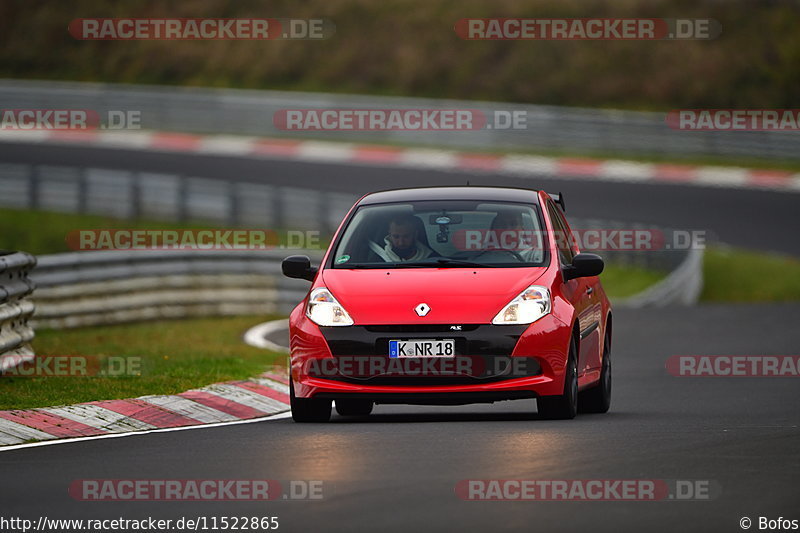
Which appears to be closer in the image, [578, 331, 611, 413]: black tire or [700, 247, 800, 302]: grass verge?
[578, 331, 611, 413]: black tire

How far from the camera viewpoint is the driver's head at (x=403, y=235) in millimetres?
11961

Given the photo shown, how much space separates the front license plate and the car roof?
61.3 inches

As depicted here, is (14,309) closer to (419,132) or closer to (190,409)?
(190,409)

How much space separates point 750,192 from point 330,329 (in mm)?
29606

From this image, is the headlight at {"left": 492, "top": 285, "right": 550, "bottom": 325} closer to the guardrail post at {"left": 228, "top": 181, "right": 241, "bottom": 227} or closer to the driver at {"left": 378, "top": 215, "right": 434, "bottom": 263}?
the driver at {"left": 378, "top": 215, "right": 434, "bottom": 263}

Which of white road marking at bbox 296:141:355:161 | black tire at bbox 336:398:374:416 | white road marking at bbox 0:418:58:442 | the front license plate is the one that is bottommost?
black tire at bbox 336:398:374:416

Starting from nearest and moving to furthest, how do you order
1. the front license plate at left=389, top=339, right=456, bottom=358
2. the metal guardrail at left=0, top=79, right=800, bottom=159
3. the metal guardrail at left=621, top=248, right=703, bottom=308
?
the front license plate at left=389, top=339, right=456, bottom=358 → the metal guardrail at left=621, top=248, right=703, bottom=308 → the metal guardrail at left=0, top=79, right=800, bottom=159

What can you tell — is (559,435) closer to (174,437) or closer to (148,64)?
(174,437)

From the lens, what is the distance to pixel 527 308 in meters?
11.4

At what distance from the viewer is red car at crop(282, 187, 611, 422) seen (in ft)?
36.6

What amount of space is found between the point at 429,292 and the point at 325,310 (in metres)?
0.71

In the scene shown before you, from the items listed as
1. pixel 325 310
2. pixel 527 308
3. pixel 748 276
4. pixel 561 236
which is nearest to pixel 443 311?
pixel 527 308

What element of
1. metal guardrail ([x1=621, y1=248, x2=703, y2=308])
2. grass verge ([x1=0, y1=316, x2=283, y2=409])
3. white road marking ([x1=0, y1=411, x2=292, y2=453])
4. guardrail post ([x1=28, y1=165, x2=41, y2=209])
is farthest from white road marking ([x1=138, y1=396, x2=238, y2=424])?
guardrail post ([x1=28, y1=165, x2=41, y2=209])

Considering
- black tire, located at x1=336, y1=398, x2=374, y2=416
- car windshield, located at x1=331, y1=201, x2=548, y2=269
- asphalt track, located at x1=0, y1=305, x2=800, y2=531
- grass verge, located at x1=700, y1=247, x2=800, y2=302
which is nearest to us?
asphalt track, located at x1=0, y1=305, x2=800, y2=531
